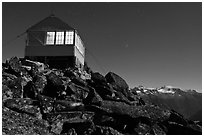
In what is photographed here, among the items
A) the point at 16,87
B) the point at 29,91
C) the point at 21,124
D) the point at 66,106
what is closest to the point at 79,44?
the point at 29,91

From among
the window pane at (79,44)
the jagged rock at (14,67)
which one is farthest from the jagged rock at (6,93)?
the window pane at (79,44)

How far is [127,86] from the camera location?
1170 inches

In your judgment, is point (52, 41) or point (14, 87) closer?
point (14, 87)

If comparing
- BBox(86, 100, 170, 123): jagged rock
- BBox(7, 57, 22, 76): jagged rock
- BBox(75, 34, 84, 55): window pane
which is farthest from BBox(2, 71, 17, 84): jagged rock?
BBox(75, 34, 84, 55): window pane

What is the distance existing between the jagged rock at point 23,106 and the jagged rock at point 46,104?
0.45 metres

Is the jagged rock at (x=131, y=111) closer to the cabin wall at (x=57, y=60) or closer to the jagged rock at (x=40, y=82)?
the jagged rock at (x=40, y=82)

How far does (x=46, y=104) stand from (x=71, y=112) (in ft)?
7.33

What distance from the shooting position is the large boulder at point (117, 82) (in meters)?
27.9

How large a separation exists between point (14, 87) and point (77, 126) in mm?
7610

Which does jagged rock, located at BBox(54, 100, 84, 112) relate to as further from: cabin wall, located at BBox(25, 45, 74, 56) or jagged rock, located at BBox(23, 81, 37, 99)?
cabin wall, located at BBox(25, 45, 74, 56)

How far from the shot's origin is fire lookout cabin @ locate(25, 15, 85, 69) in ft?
108

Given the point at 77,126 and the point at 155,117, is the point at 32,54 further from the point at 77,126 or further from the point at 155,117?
the point at 155,117

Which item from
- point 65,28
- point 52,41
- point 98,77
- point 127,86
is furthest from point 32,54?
point 127,86

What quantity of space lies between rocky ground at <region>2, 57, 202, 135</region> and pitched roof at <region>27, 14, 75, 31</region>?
9.86m
